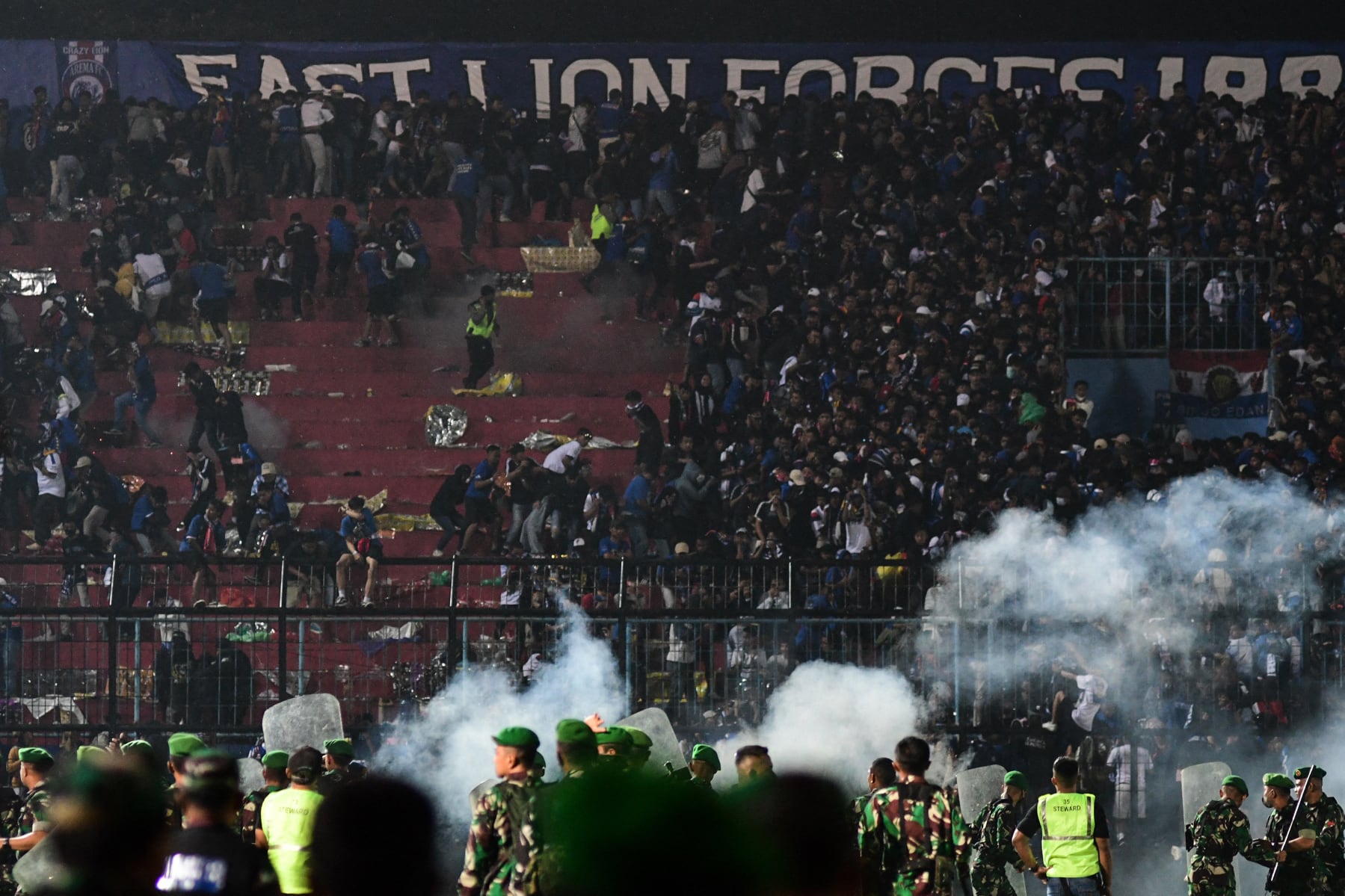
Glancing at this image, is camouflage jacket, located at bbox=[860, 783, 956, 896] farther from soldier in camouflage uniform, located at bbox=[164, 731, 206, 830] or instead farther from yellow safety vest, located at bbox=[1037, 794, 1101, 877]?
soldier in camouflage uniform, located at bbox=[164, 731, 206, 830]

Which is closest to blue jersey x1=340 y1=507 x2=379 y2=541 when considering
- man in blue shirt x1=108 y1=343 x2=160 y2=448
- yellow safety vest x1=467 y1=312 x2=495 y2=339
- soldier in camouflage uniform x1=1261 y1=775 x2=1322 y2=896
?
yellow safety vest x1=467 y1=312 x2=495 y2=339

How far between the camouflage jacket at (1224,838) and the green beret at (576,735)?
4.66m

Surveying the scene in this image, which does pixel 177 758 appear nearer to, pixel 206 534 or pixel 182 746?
pixel 182 746

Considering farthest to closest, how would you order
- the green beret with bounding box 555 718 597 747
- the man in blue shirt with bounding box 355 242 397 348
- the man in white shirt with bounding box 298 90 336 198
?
the man in white shirt with bounding box 298 90 336 198
the man in blue shirt with bounding box 355 242 397 348
the green beret with bounding box 555 718 597 747

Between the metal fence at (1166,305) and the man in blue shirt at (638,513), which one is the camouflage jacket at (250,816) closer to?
the man in blue shirt at (638,513)

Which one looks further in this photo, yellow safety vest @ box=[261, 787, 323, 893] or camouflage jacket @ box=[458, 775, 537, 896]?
yellow safety vest @ box=[261, 787, 323, 893]

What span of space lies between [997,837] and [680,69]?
52.6 feet

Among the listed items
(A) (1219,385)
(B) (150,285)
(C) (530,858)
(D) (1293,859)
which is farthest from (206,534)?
(C) (530,858)

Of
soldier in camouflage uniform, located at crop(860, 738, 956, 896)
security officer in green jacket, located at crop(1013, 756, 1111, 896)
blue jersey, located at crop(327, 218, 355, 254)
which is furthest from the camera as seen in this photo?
blue jersey, located at crop(327, 218, 355, 254)

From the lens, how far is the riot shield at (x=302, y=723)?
1167cm

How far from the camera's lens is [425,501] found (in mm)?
20156

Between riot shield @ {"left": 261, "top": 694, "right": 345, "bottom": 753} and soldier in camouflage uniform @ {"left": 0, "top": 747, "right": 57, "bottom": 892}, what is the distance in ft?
12.5

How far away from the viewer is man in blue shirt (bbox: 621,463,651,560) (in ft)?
58.7

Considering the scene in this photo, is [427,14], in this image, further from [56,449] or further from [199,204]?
[56,449]
